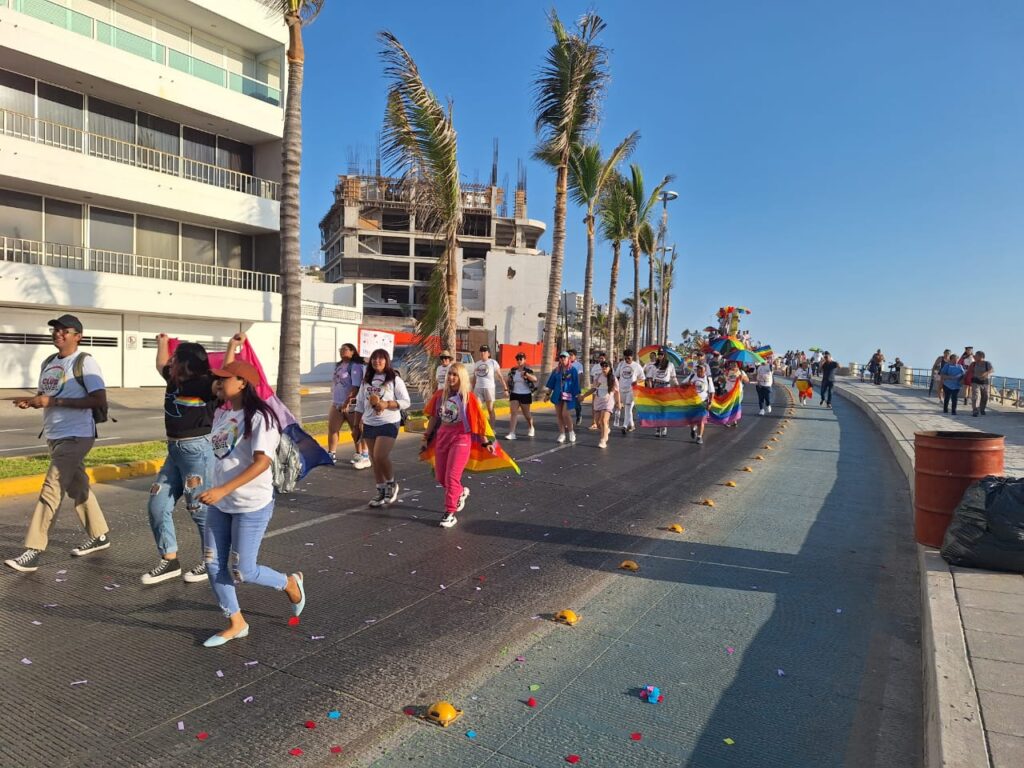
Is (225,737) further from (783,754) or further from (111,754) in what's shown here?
(783,754)

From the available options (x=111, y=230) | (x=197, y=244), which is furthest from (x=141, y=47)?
(x=197, y=244)

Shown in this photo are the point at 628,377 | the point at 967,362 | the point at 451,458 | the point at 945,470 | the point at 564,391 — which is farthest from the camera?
the point at 967,362

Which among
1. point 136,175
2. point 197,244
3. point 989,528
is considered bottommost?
point 989,528

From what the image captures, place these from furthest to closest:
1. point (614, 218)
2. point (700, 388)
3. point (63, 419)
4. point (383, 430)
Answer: point (614, 218), point (700, 388), point (383, 430), point (63, 419)

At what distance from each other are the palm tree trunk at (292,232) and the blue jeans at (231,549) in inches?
334

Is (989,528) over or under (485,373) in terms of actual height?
under

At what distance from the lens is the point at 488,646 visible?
4238 mm

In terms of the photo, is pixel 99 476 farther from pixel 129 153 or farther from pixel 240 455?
pixel 129 153

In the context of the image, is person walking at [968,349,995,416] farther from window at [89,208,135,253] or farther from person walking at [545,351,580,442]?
window at [89,208,135,253]

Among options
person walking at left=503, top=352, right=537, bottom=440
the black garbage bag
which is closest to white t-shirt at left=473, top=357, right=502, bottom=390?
person walking at left=503, top=352, right=537, bottom=440

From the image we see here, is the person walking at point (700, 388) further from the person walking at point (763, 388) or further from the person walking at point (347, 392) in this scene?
the person walking at point (347, 392)

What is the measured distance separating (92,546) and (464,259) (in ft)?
231

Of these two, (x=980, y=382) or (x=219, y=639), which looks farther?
(x=980, y=382)

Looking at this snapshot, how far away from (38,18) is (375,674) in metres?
24.5
